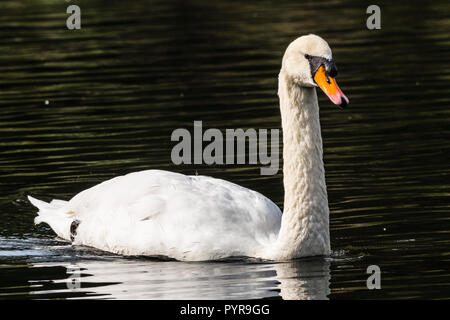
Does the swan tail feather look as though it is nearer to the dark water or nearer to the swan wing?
the dark water

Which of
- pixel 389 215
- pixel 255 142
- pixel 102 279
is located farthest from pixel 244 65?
pixel 102 279

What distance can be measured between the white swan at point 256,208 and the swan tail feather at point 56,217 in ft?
2.61

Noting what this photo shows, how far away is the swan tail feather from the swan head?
3.12 m

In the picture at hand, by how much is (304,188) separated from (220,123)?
6.26m

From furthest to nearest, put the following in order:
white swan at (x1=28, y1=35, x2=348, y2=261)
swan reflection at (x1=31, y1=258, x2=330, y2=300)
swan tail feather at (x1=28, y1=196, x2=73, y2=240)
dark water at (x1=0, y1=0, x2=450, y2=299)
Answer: swan tail feather at (x1=28, y1=196, x2=73, y2=240)
white swan at (x1=28, y1=35, x2=348, y2=261)
dark water at (x1=0, y1=0, x2=450, y2=299)
swan reflection at (x1=31, y1=258, x2=330, y2=300)

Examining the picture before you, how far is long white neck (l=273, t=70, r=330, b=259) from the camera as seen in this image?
34.4 ft

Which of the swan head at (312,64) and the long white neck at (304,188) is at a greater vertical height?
the swan head at (312,64)

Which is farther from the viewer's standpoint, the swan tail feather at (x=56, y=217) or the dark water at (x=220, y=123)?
the swan tail feather at (x=56, y=217)

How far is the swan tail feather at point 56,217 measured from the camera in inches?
474

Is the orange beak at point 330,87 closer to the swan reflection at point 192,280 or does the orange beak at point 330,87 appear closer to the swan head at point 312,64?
the swan head at point 312,64

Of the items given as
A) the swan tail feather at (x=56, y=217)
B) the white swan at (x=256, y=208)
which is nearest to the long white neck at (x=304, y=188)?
the white swan at (x=256, y=208)

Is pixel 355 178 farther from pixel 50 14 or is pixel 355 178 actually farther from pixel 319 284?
pixel 50 14

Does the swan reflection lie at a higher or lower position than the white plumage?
lower

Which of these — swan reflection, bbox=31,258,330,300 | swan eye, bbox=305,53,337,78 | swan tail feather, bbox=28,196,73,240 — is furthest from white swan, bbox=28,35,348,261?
swan tail feather, bbox=28,196,73,240
